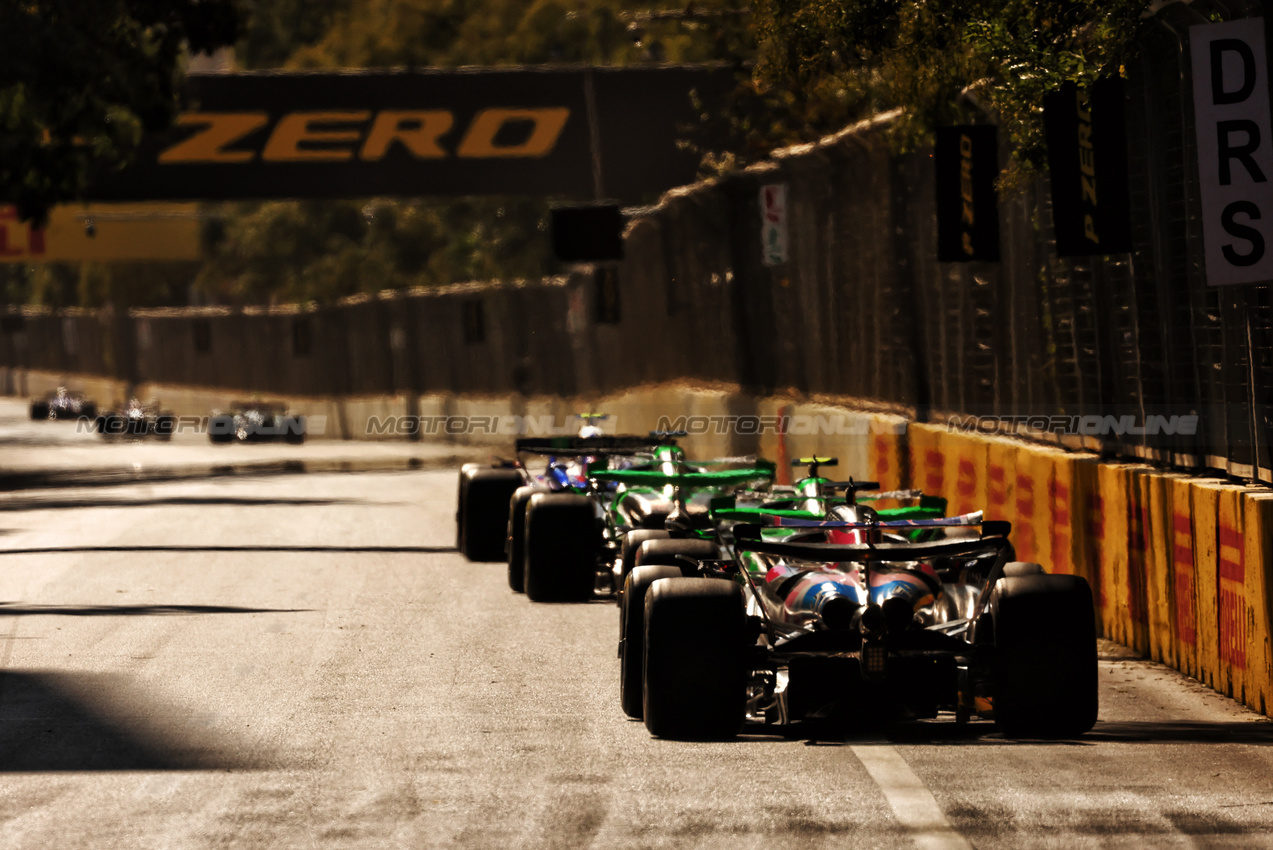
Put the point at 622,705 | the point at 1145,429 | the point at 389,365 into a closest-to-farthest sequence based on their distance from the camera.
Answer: the point at 622,705
the point at 1145,429
the point at 389,365

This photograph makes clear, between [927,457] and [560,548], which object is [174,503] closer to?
[927,457]

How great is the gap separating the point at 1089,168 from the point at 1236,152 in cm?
222

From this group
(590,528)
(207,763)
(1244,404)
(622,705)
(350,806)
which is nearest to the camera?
(350,806)

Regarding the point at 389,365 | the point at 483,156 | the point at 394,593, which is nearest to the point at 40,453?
the point at 389,365

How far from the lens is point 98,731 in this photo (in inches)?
356

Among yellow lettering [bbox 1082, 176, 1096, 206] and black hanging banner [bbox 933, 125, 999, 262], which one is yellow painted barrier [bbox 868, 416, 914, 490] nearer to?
black hanging banner [bbox 933, 125, 999, 262]

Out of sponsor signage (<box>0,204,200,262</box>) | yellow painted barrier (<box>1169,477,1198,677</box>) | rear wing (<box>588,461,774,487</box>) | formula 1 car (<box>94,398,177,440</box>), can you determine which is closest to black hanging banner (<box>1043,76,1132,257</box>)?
yellow painted barrier (<box>1169,477,1198,677</box>)

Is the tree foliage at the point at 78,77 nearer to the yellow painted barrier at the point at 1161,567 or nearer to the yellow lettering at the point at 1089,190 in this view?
the yellow lettering at the point at 1089,190

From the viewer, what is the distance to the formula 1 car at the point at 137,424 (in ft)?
195

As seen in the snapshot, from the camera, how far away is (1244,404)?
10.2m

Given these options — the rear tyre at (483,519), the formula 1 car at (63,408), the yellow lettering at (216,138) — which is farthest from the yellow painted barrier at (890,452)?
the formula 1 car at (63,408)

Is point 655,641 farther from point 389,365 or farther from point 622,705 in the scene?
point 389,365

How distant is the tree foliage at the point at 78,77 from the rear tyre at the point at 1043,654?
2059cm

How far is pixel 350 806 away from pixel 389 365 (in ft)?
164
